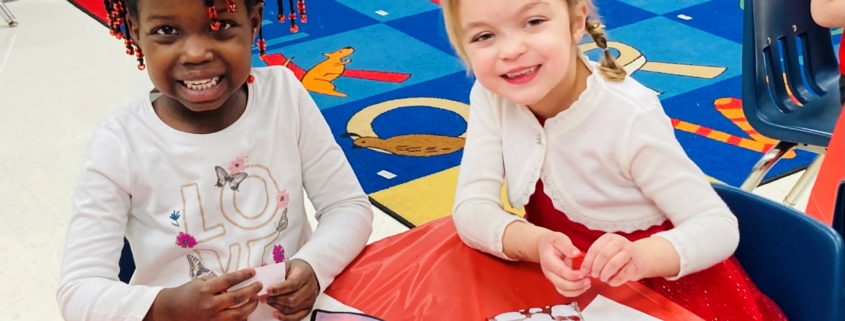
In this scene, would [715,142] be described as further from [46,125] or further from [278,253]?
[46,125]

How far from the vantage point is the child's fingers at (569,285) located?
2.90 feet

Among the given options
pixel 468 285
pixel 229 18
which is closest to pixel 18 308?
pixel 229 18

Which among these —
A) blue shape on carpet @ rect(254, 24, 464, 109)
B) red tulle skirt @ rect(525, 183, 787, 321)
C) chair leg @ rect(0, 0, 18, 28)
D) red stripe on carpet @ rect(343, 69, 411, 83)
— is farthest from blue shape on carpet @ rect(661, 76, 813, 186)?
chair leg @ rect(0, 0, 18, 28)

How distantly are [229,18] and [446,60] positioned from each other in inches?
83.3

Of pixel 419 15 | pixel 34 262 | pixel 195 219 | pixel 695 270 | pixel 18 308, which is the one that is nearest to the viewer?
pixel 695 270

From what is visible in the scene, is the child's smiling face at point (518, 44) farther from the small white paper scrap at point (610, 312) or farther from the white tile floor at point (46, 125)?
the white tile floor at point (46, 125)

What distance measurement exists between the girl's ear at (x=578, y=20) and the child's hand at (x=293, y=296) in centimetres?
43

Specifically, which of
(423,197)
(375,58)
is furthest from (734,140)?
(375,58)

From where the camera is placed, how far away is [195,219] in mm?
1044

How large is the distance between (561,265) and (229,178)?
43cm

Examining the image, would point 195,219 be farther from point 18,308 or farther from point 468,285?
point 18,308

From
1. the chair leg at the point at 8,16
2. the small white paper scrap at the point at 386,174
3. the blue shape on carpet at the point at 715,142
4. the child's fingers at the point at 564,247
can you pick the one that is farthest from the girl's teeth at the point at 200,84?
the chair leg at the point at 8,16

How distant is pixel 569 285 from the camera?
884 millimetres

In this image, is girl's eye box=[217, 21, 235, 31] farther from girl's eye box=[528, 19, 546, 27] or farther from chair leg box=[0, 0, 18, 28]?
chair leg box=[0, 0, 18, 28]
